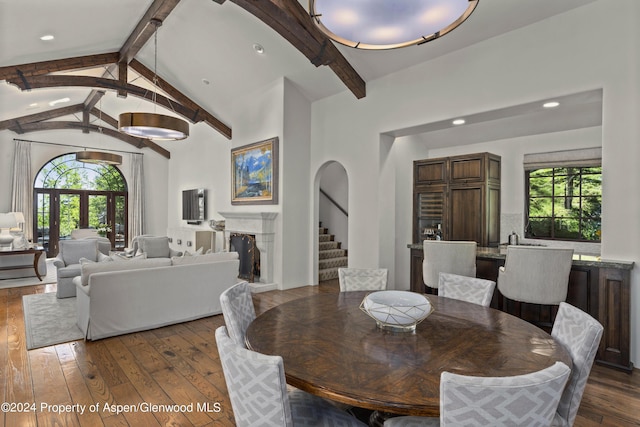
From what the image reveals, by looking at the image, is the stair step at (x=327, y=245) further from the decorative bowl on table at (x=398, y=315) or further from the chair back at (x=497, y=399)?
the chair back at (x=497, y=399)

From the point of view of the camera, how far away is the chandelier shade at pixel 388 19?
175 centimetres

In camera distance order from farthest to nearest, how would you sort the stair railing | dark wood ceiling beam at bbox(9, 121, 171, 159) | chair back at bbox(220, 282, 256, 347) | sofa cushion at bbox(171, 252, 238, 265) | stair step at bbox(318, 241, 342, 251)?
dark wood ceiling beam at bbox(9, 121, 171, 159) < the stair railing < stair step at bbox(318, 241, 342, 251) < sofa cushion at bbox(171, 252, 238, 265) < chair back at bbox(220, 282, 256, 347)

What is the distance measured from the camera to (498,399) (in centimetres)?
98

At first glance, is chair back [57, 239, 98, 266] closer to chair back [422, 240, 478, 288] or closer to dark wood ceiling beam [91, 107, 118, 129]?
dark wood ceiling beam [91, 107, 118, 129]

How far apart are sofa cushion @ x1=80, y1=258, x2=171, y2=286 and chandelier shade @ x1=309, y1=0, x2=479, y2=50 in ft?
10.4

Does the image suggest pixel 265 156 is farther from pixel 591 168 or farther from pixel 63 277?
pixel 591 168

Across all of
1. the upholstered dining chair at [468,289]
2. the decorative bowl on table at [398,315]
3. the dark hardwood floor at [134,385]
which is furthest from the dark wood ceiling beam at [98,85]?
the upholstered dining chair at [468,289]

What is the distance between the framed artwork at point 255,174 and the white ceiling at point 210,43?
44.4 inches

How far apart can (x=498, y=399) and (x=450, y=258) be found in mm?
2973

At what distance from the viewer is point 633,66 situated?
119 inches

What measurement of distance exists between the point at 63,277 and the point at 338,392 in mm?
5516

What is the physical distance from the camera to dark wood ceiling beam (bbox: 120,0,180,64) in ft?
15.3

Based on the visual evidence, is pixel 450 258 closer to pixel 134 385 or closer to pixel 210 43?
pixel 134 385

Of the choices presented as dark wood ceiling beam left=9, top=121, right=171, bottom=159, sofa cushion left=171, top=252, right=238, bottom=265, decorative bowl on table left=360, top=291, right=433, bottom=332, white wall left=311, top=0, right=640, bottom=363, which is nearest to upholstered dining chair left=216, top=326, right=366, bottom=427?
decorative bowl on table left=360, top=291, right=433, bottom=332
